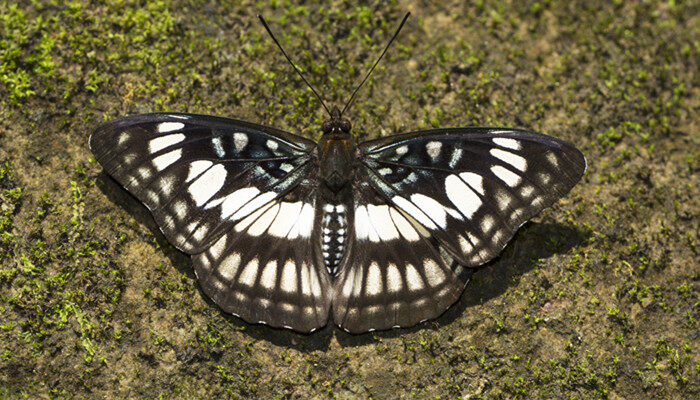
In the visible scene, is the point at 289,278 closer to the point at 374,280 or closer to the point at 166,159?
the point at 374,280

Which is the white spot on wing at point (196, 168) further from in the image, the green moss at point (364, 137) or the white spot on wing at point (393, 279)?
the white spot on wing at point (393, 279)

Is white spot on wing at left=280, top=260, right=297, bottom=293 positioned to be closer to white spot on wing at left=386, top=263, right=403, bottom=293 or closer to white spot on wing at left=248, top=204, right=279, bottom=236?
white spot on wing at left=248, top=204, right=279, bottom=236

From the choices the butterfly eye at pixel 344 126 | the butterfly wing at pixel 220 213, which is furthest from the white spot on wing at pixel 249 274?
the butterfly eye at pixel 344 126

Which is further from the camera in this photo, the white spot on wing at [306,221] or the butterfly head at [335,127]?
the butterfly head at [335,127]

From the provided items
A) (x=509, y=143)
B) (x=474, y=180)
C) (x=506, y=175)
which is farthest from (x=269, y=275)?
(x=509, y=143)

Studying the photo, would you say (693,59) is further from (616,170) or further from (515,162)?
(515,162)

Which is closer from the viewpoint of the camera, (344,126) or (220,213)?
(220,213)
